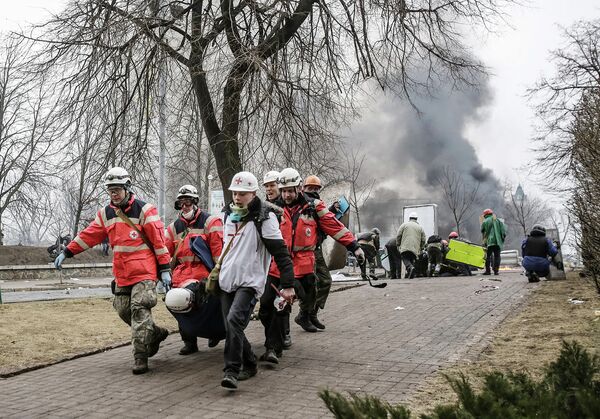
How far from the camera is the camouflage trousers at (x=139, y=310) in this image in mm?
5973

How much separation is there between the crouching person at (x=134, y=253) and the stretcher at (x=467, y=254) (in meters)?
13.4

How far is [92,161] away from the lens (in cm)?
Answer: 1218

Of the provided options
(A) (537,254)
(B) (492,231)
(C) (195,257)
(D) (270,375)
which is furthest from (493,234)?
(D) (270,375)

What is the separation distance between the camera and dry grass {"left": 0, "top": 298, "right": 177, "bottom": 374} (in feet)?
22.6

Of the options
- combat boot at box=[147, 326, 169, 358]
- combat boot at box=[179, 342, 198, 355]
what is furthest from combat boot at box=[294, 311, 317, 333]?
combat boot at box=[147, 326, 169, 358]

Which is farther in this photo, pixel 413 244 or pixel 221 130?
pixel 413 244

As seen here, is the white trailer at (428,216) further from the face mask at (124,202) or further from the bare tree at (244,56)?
the face mask at (124,202)

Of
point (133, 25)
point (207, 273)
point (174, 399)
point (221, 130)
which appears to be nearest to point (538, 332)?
point (207, 273)

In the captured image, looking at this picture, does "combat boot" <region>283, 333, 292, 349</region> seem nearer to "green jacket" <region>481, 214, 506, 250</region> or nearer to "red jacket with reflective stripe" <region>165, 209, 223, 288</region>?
"red jacket with reflective stripe" <region>165, 209, 223, 288</region>

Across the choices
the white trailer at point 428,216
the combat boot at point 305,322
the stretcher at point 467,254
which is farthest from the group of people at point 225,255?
the white trailer at point 428,216

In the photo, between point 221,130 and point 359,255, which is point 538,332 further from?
point 221,130

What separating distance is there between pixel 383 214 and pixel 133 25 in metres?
34.7

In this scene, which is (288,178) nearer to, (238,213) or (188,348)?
(238,213)

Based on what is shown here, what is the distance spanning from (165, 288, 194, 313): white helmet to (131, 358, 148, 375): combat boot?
567 millimetres
